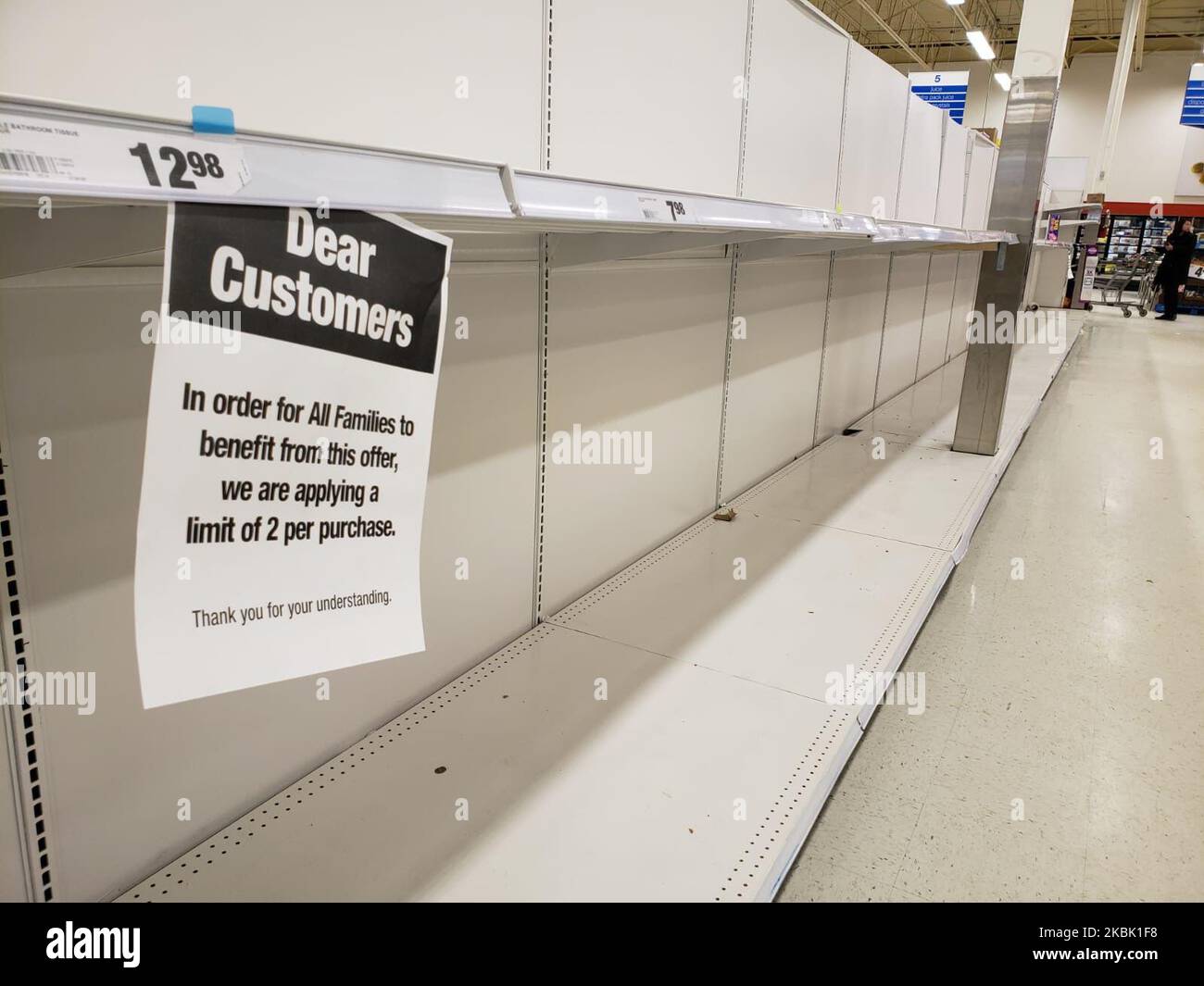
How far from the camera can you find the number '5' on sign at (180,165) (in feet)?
1.82

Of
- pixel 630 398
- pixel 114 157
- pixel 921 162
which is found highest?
pixel 921 162

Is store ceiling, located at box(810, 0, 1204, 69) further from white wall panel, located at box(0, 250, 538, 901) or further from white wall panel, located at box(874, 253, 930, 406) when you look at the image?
white wall panel, located at box(0, 250, 538, 901)

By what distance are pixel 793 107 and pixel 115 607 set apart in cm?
241

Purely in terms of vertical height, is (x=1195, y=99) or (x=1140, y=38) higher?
(x=1140, y=38)

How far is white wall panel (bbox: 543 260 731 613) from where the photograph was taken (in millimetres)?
1826

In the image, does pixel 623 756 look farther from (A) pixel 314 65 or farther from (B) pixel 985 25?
(B) pixel 985 25

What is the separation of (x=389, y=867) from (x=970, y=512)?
255cm

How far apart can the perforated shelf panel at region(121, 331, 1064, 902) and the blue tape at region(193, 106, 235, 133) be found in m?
1.01

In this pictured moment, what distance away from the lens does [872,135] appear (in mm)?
3299

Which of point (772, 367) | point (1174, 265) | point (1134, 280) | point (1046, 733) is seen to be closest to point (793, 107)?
point (772, 367)

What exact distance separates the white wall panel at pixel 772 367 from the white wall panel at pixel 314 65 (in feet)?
4.43

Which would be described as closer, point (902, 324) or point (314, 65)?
point (314, 65)
